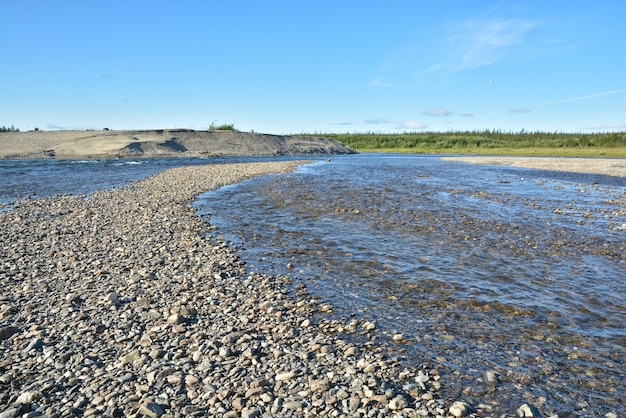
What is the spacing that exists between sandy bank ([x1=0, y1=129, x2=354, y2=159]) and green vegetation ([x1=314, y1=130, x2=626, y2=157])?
4336cm

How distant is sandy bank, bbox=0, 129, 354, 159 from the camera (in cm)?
5603

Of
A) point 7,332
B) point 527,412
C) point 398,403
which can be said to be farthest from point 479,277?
point 7,332

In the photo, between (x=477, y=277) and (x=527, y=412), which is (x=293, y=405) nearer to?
(x=527, y=412)

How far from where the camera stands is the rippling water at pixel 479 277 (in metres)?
5.38

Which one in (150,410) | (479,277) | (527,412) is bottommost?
(479,277)

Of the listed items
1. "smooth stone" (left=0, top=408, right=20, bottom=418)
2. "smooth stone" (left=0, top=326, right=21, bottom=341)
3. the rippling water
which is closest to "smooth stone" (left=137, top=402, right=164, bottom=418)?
"smooth stone" (left=0, top=408, right=20, bottom=418)

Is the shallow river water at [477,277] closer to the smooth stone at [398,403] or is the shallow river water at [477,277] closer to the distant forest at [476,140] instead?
the smooth stone at [398,403]

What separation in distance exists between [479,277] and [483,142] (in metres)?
112

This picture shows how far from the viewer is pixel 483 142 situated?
11006 cm

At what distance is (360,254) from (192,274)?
459cm

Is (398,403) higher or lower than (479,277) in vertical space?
higher

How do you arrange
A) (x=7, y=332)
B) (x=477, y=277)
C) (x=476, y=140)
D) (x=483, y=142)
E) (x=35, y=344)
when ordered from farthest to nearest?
(x=476, y=140) → (x=483, y=142) → (x=477, y=277) → (x=7, y=332) → (x=35, y=344)

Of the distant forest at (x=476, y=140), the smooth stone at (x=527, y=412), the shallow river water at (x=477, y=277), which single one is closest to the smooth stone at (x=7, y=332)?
the shallow river water at (x=477, y=277)

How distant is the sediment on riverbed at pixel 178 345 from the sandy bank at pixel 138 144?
53453mm
